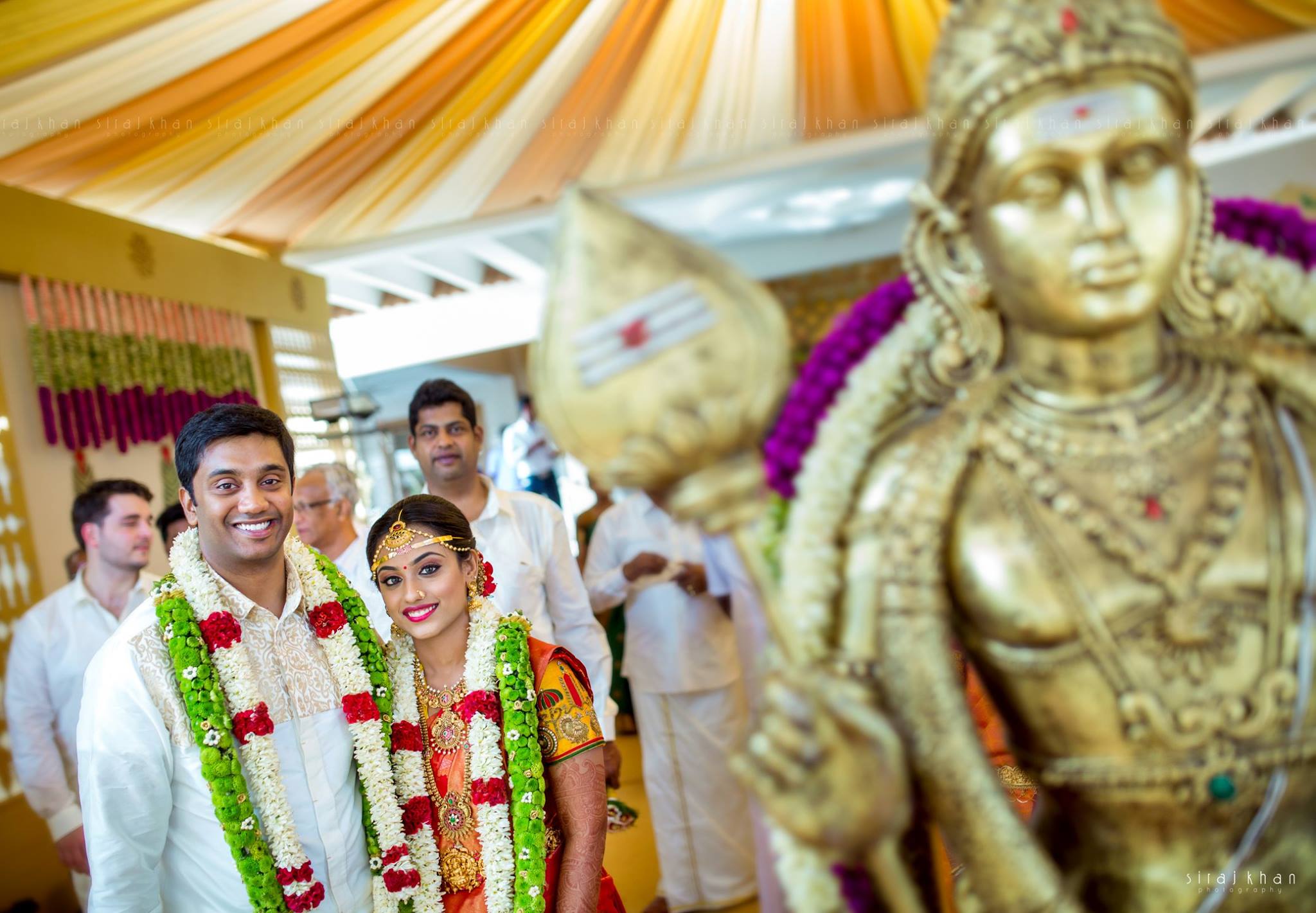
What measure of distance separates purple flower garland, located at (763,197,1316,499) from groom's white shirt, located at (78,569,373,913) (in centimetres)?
146

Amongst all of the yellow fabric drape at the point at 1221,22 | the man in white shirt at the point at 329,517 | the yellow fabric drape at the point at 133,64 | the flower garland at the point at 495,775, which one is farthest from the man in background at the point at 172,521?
the yellow fabric drape at the point at 1221,22

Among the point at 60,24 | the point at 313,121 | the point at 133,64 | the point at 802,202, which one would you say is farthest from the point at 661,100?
the point at 60,24

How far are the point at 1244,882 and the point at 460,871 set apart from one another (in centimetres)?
157

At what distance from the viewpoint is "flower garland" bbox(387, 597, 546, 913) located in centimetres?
201

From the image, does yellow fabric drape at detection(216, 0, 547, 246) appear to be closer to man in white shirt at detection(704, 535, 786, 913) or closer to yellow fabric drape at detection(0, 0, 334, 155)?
yellow fabric drape at detection(0, 0, 334, 155)

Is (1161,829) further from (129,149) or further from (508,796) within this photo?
(129,149)

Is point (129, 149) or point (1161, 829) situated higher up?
point (129, 149)

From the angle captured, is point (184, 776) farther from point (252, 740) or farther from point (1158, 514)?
point (1158, 514)

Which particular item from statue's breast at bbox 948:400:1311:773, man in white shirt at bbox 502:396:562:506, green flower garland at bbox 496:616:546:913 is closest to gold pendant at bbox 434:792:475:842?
green flower garland at bbox 496:616:546:913

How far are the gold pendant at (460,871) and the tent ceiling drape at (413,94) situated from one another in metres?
3.24

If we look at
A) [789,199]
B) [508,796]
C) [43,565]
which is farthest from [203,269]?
[508,796]

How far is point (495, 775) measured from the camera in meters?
2.07

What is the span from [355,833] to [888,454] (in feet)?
5.34

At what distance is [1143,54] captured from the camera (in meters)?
0.84
